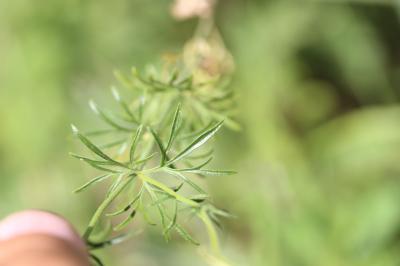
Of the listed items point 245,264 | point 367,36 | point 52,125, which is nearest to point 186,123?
point 245,264

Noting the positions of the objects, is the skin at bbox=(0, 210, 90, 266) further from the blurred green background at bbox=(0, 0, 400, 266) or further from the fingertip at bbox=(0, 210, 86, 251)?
the blurred green background at bbox=(0, 0, 400, 266)

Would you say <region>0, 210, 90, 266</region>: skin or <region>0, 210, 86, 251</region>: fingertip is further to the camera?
<region>0, 210, 86, 251</region>: fingertip

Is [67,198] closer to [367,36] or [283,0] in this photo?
[283,0]

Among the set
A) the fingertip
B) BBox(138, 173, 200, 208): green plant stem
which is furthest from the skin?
BBox(138, 173, 200, 208): green plant stem

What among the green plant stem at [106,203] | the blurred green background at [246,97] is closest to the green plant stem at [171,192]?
the green plant stem at [106,203]

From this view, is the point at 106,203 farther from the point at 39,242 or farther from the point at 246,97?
the point at 246,97

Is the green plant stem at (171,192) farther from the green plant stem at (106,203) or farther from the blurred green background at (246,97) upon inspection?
the blurred green background at (246,97)
